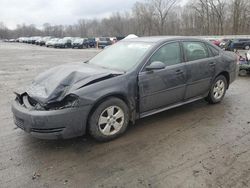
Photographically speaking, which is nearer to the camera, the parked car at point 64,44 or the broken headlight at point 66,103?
the broken headlight at point 66,103

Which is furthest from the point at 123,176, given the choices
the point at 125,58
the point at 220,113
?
the point at 220,113

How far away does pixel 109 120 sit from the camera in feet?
13.2

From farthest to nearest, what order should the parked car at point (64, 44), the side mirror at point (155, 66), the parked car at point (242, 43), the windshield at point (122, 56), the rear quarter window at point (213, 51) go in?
the parked car at point (64, 44) < the parked car at point (242, 43) < the rear quarter window at point (213, 51) < the windshield at point (122, 56) < the side mirror at point (155, 66)

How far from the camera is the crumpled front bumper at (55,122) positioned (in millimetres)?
3539

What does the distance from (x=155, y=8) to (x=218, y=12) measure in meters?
18.0

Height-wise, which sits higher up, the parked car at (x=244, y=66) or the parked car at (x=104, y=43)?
the parked car at (x=104, y=43)

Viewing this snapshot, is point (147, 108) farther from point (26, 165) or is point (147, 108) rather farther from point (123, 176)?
point (26, 165)

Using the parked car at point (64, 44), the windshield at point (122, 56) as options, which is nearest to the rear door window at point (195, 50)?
the windshield at point (122, 56)

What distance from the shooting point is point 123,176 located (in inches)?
124

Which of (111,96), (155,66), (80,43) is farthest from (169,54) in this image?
(80,43)

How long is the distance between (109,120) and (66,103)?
2.48 feet

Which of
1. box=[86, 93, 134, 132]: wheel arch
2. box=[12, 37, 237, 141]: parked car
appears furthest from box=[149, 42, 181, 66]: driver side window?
box=[86, 93, 134, 132]: wheel arch

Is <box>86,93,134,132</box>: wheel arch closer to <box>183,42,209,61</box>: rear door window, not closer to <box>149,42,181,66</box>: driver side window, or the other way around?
<box>149,42,181,66</box>: driver side window

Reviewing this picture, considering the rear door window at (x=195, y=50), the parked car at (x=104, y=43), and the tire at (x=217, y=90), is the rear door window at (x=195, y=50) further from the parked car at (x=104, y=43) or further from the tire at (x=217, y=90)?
the parked car at (x=104, y=43)
